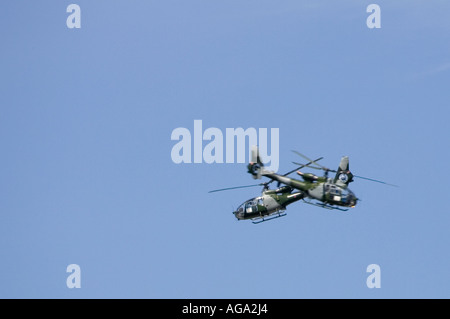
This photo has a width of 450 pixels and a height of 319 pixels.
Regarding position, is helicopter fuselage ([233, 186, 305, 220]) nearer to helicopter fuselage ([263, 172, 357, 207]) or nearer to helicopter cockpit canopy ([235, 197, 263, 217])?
helicopter cockpit canopy ([235, 197, 263, 217])

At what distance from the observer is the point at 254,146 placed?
114 m

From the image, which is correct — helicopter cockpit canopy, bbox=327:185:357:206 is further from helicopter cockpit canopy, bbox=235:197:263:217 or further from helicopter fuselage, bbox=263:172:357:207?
helicopter cockpit canopy, bbox=235:197:263:217

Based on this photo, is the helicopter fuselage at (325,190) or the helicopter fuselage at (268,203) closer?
the helicopter fuselage at (325,190)

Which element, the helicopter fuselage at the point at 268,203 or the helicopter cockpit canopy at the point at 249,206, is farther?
the helicopter cockpit canopy at the point at 249,206

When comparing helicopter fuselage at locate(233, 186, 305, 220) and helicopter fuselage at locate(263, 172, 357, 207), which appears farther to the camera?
helicopter fuselage at locate(233, 186, 305, 220)

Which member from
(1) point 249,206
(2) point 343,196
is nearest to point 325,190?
(2) point 343,196

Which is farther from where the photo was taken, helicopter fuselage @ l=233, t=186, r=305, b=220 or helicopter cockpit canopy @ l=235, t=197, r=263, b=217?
helicopter cockpit canopy @ l=235, t=197, r=263, b=217

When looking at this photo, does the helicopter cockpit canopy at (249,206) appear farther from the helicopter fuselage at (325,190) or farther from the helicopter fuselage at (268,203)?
the helicopter fuselage at (325,190)

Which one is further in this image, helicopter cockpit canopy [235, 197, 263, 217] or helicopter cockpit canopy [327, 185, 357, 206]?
helicopter cockpit canopy [235, 197, 263, 217]

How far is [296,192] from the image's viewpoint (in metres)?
114

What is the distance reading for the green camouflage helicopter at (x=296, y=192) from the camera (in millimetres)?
108750

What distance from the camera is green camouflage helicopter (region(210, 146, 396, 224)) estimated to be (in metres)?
109
